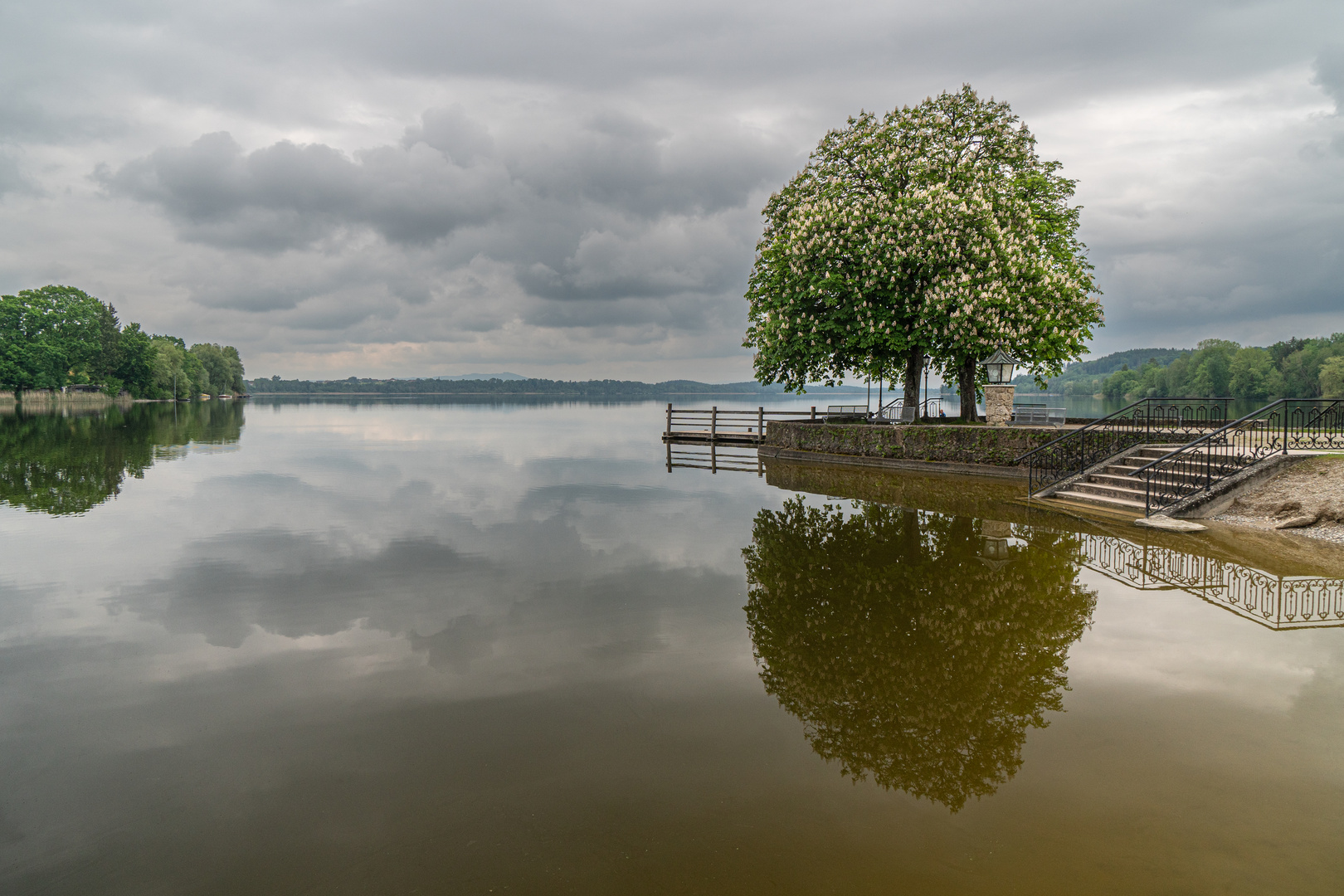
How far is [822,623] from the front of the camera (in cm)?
750

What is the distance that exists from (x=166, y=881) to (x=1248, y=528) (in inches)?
612

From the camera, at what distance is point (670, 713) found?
548cm

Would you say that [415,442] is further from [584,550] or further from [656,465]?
[584,550]

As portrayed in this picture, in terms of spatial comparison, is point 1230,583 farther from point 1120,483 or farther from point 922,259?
point 922,259

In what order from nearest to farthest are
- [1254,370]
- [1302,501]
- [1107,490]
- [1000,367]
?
[1302,501] < [1107,490] < [1000,367] < [1254,370]

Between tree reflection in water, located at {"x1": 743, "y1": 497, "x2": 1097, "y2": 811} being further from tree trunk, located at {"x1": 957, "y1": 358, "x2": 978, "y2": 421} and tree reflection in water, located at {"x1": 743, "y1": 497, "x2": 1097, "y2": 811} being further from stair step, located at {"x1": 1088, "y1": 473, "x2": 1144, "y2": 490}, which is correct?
tree trunk, located at {"x1": 957, "y1": 358, "x2": 978, "y2": 421}

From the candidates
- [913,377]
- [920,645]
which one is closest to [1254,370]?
[913,377]

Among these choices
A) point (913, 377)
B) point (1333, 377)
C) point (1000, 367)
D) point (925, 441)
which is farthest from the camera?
point (1333, 377)

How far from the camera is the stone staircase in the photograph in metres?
14.3

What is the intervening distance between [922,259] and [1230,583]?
16261 millimetres

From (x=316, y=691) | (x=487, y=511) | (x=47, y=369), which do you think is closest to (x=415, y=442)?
(x=487, y=511)

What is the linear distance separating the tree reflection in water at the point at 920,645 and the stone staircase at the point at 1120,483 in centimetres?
354

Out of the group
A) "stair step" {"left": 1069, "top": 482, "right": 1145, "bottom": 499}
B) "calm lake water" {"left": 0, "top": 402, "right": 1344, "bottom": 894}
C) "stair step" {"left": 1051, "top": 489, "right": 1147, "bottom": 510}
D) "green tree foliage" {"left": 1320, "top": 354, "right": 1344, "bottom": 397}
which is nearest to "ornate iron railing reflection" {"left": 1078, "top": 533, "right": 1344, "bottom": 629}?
"calm lake water" {"left": 0, "top": 402, "right": 1344, "bottom": 894}

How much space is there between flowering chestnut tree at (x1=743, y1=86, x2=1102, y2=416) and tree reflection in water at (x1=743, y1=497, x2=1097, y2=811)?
43.9ft
